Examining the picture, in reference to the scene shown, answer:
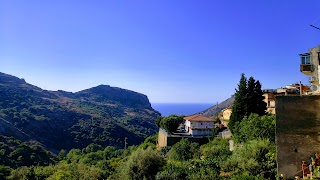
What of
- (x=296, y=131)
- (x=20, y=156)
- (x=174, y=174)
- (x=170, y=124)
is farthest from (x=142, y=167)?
(x=20, y=156)

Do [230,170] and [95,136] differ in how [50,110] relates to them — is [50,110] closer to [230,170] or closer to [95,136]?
[95,136]

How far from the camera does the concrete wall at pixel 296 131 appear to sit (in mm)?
17000

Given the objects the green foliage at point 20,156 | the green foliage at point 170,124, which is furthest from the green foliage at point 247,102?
the green foliage at point 20,156

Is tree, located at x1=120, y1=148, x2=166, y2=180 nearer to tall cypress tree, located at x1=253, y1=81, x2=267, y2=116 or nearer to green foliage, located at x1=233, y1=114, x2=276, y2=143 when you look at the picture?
green foliage, located at x1=233, y1=114, x2=276, y2=143

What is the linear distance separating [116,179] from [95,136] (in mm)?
85717

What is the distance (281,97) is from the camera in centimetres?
1767

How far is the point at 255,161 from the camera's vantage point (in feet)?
66.3

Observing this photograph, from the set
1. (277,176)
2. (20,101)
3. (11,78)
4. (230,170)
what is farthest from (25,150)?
(11,78)

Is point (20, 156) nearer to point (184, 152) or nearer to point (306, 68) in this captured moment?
point (184, 152)

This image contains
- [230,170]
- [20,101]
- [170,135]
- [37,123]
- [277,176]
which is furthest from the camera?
[20,101]

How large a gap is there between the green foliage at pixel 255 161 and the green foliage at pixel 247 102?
46.6 ft

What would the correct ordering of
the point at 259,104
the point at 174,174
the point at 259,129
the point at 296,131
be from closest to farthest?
1. the point at 296,131
2. the point at 174,174
3. the point at 259,129
4. the point at 259,104

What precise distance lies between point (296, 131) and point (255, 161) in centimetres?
401

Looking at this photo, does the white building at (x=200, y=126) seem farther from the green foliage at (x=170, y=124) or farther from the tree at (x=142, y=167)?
the tree at (x=142, y=167)
